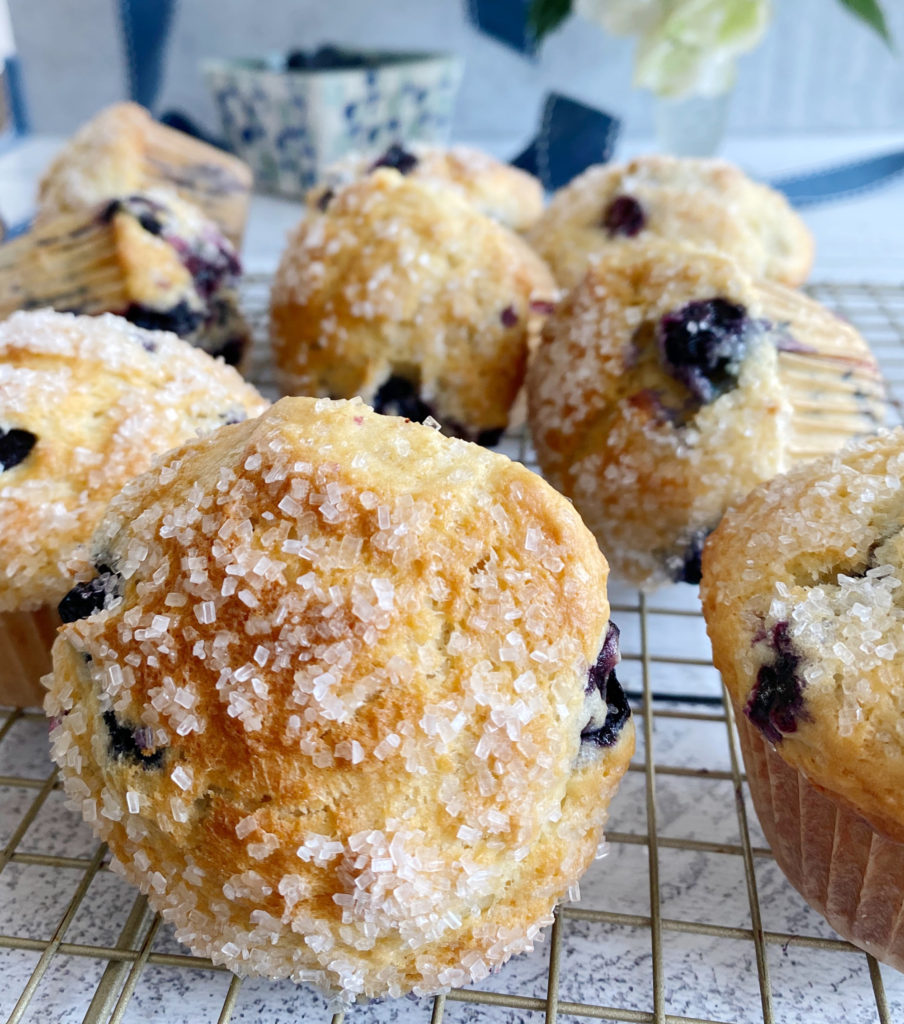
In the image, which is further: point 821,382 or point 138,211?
point 138,211

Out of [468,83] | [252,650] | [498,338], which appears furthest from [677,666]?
[468,83]

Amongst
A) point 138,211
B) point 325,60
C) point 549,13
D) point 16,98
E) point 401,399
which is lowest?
point 16,98

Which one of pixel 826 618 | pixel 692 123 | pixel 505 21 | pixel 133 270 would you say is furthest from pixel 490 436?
pixel 505 21

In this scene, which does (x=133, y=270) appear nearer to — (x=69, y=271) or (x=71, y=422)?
(x=69, y=271)

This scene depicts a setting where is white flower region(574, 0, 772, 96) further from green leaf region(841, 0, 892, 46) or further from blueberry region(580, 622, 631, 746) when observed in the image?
blueberry region(580, 622, 631, 746)

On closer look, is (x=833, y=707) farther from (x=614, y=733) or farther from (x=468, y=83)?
(x=468, y=83)

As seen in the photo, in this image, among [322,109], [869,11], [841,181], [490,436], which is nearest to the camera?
[490,436]
